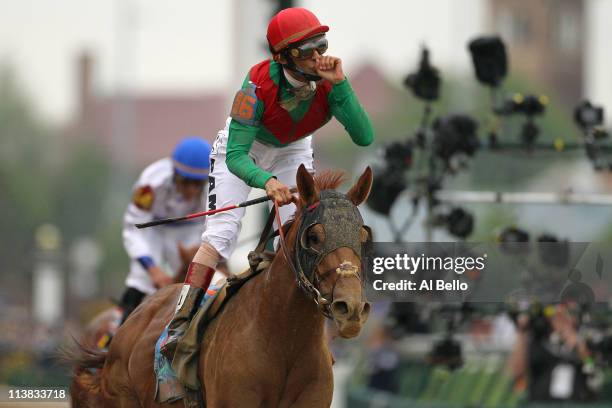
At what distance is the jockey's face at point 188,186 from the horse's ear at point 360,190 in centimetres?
339

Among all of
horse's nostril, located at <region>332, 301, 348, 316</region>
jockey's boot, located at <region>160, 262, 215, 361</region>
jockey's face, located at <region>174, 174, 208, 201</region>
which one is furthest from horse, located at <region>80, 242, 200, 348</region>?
horse's nostril, located at <region>332, 301, 348, 316</region>

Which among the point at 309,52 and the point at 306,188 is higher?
the point at 309,52

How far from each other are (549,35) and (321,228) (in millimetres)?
98786

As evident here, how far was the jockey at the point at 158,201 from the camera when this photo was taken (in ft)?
33.0

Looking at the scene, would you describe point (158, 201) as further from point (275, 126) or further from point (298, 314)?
point (298, 314)

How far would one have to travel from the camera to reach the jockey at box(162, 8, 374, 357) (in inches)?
284

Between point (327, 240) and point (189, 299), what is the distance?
54.8 inches

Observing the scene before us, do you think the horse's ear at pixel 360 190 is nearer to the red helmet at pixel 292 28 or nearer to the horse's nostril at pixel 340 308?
the horse's nostril at pixel 340 308

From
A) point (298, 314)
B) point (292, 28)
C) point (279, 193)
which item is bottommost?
point (298, 314)

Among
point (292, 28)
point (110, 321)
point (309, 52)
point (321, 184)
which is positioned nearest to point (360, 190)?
point (321, 184)

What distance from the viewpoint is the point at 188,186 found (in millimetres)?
10180

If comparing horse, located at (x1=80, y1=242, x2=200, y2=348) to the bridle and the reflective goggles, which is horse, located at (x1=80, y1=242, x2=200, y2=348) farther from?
the bridle

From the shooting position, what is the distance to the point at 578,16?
339 ft

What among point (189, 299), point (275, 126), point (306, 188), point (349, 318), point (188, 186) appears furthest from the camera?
point (188, 186)
